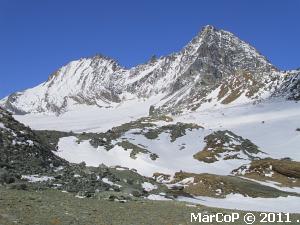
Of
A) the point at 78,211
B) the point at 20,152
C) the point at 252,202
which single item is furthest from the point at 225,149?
the point at 78,211

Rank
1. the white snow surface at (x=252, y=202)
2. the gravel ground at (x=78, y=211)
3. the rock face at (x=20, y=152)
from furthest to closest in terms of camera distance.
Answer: the white snow surface at (x=252, y=202) → the rock face at (x=20, y=152) → the gravel ground at (x=78, y=211)

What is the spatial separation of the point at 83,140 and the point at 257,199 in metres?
41.2

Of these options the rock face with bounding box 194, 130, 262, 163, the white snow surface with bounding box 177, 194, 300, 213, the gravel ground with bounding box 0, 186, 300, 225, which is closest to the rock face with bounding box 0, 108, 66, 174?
the gravel ground with bounding box 0, 186, 300, 225

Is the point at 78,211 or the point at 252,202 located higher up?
the point at 252,202

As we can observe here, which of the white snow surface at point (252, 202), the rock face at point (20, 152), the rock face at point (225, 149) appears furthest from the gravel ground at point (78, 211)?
the rock face at point (225, 149)

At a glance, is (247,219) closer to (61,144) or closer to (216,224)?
(216,224)

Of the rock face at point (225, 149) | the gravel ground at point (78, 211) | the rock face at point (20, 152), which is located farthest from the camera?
the rock face at point (225, 149)

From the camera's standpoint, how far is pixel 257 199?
5334 centimetres

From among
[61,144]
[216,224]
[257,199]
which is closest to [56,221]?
[216,224]

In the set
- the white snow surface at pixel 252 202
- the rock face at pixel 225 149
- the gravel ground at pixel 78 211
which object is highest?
the rock face at pixel 225 149

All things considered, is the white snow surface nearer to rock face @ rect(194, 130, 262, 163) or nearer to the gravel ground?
the gravel ground

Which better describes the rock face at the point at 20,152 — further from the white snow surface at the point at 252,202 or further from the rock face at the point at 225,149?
the rock face at the point at 225,149

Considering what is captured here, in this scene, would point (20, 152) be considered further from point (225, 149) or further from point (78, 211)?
point (225, 149)

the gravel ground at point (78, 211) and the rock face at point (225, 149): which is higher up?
the rock face at point (225, 149)
